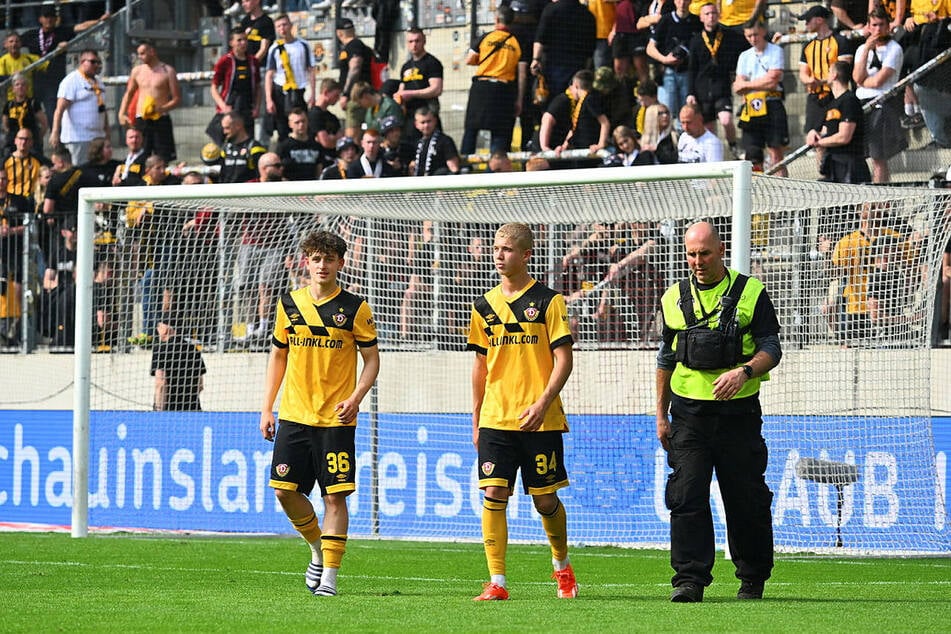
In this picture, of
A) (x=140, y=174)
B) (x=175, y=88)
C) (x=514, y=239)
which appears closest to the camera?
(x=514, y=239)

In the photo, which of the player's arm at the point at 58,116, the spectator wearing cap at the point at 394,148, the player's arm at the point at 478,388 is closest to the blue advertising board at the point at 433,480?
the player's arm at the point at 478,388

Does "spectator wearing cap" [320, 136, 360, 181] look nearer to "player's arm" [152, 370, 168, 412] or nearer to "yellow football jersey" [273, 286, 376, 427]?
"player's arm" [152, 370, 168, 412]

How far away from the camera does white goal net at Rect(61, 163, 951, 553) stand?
1196 centimetres

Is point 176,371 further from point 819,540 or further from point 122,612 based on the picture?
point 122,612

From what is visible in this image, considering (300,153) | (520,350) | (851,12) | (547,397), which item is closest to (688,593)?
(547,397)

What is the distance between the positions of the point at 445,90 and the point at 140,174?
4.41 meters

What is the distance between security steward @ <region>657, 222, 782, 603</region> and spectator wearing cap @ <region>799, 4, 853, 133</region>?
26.7 ft

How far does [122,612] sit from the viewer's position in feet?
24.7

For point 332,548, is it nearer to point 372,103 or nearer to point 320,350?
point 320,350

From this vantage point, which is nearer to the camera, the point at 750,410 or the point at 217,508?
the point at 750,410

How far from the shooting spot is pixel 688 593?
7.88 m

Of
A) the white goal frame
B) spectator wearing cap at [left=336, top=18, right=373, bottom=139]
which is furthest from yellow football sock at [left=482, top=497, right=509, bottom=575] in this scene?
spectator wearing cap at [left=336, top=18, right=373, bottom=139]

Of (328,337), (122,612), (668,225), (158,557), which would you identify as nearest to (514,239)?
(328,337)

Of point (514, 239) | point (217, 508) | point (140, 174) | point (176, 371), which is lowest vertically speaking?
point (217, 508)
